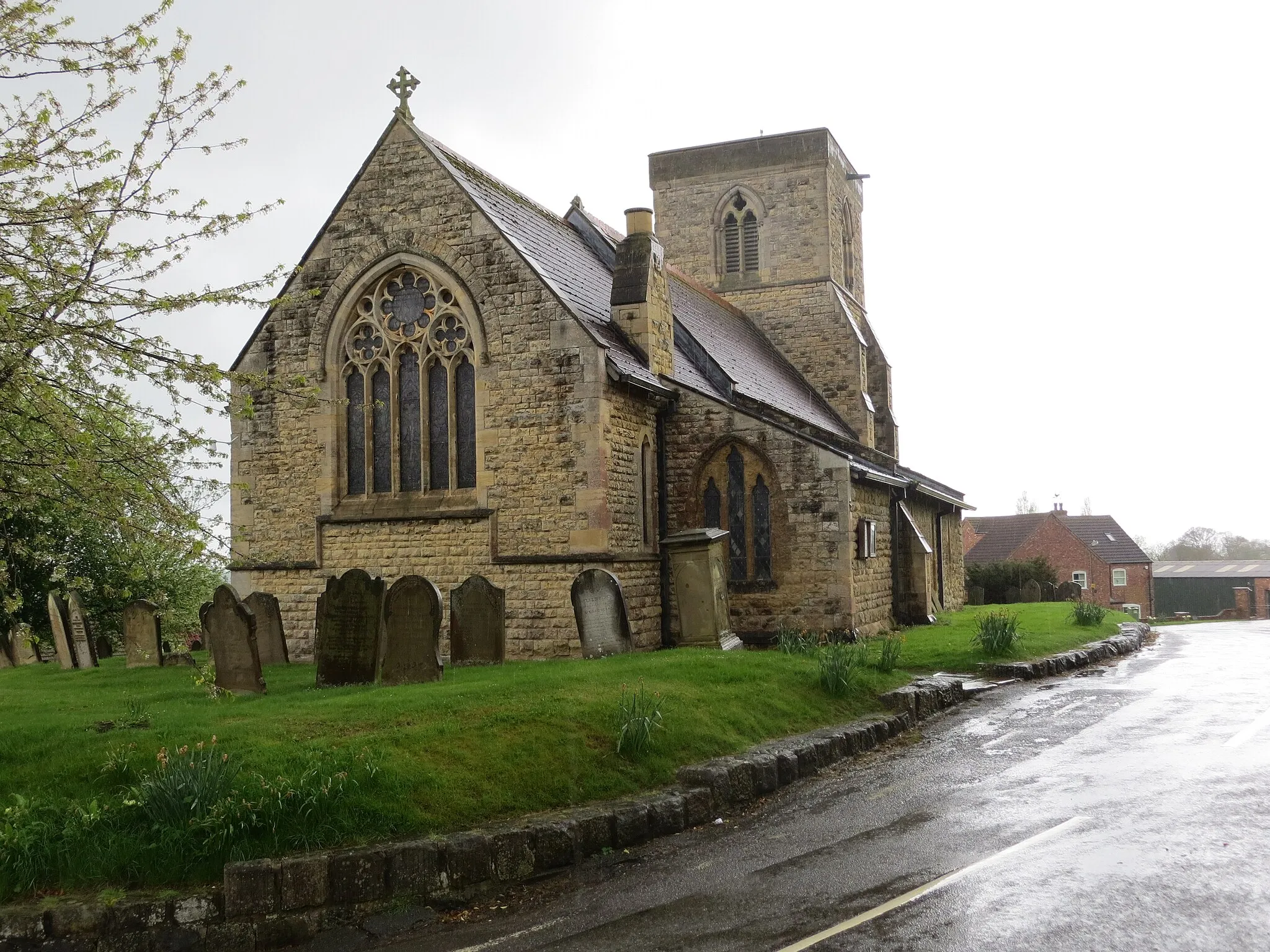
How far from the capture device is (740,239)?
105 feet

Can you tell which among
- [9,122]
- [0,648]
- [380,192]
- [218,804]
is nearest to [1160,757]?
[218,804]

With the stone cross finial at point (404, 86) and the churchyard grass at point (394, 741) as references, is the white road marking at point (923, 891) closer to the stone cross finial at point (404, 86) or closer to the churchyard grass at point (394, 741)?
the churchyard grass at point (394, 741)

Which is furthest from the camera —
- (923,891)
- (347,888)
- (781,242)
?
(781,242)

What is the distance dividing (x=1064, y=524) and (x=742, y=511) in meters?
44.0

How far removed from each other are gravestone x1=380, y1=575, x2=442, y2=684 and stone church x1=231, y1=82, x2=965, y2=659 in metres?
4.71

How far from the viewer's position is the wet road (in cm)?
572

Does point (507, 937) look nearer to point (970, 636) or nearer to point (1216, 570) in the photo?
point (970, 636)

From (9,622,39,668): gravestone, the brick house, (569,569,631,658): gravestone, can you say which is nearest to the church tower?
(569,569,631,658): gravestone

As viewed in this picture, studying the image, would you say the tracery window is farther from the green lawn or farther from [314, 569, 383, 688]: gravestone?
the green lawn

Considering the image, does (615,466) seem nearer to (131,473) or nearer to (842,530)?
(842,530)

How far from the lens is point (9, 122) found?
901cm

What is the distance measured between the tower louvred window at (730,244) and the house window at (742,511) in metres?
14.1

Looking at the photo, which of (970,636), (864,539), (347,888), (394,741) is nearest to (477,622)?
(394,741)

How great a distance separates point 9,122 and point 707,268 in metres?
24.4
